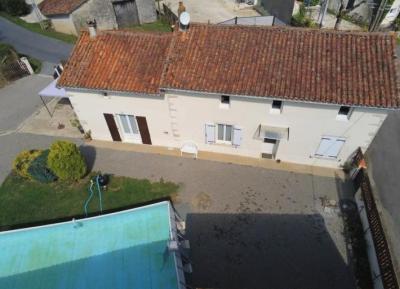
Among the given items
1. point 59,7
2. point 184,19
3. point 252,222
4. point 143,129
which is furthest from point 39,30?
point 252,222

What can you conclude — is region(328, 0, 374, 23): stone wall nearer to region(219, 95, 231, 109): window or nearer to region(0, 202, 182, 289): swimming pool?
region(219, 95, 231, 109): window

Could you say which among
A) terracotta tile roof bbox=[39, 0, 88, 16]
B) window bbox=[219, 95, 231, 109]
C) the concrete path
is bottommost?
the concrete path

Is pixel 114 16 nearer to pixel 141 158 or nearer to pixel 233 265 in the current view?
pixel 141 158

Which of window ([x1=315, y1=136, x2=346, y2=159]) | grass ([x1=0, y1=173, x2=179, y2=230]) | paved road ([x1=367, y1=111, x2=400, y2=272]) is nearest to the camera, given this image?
paved road ([x1=367, y1=111, x2=400, y2=272])

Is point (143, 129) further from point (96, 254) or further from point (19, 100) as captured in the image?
point (19, 100)

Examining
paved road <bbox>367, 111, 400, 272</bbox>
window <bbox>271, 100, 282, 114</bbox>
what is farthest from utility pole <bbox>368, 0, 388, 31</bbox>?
window <bbox>271, 100, 282, 114</bbox>

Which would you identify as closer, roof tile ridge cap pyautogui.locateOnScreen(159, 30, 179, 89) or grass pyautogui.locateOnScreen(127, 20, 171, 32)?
roof tile ridge cap pyautogui.locateOnScreen(159, 30, 179, 89)

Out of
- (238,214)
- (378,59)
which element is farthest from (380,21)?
(238,214)

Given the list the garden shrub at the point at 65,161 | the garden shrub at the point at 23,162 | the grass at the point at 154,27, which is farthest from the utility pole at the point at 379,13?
the garden shrub at the point at 23,162
